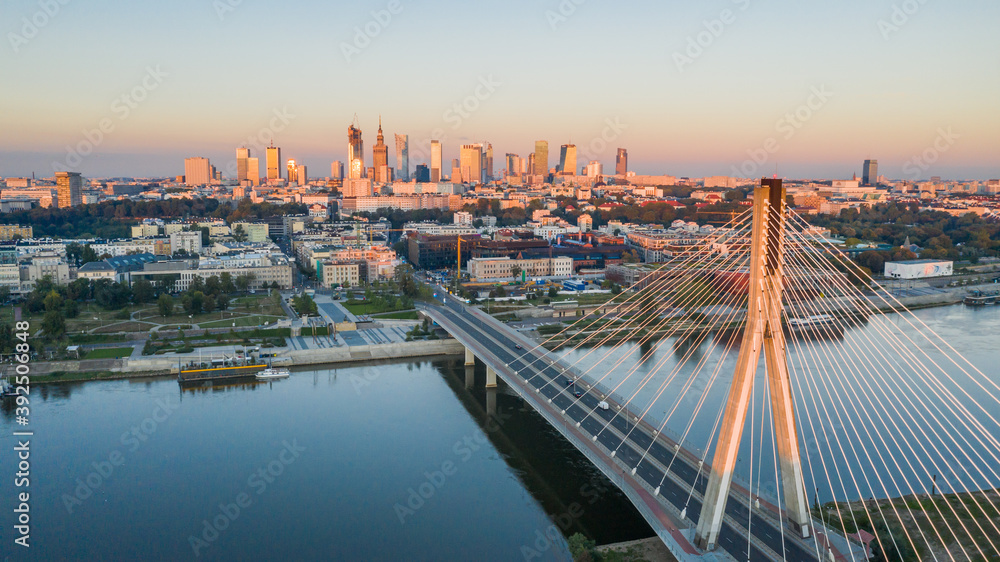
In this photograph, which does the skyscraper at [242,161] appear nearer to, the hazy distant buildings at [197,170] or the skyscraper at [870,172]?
the hazy distant buildings at [197,170]

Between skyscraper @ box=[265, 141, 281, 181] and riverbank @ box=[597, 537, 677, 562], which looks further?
skyscraper @ box=[265, 141, 281, 181]

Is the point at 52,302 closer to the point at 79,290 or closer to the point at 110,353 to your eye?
the point at 79,290

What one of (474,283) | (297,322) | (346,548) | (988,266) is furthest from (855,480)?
(988,266)

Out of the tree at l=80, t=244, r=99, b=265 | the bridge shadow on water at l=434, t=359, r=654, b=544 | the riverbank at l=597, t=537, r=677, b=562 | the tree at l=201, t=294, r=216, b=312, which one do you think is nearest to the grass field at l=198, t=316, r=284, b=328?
the tree at l=201, t=294, r=216, b=312

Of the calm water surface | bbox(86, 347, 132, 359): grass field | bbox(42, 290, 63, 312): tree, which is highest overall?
bbox(42, 290, 63, 312): tree

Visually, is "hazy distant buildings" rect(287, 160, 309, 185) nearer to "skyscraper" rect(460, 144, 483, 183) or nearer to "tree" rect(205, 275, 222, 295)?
"skyscraper" rect(460, 144, 483, 183)

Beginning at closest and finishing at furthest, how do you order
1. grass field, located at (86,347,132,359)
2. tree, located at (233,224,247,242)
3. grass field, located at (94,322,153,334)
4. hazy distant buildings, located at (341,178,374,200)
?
grass field, located at (86,347,132,359) → grass field, located at (94,322,153,334) → tree, located at (233,224,247,242) → hazy distant buildings, located at (341,178,374,200)

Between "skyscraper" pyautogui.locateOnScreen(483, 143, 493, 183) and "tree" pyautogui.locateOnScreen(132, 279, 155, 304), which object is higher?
"skyscraper" pyautogui.locateOnScreen(483, 143, 493, 183)

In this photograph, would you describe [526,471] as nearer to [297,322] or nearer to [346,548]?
[346,548]
